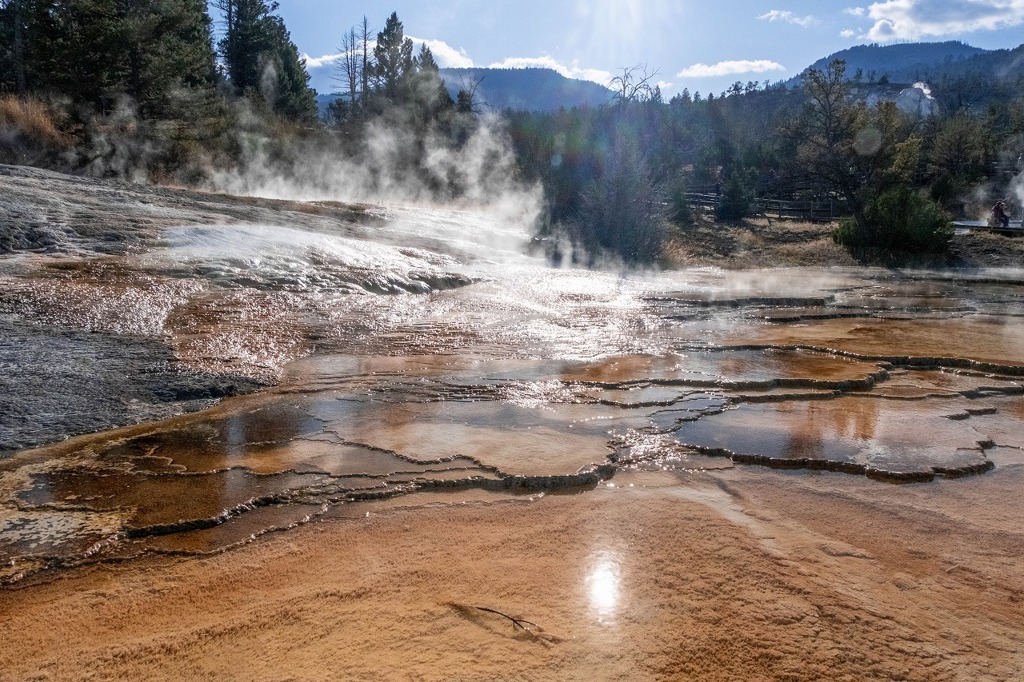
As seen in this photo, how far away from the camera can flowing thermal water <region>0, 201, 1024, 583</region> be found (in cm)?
215

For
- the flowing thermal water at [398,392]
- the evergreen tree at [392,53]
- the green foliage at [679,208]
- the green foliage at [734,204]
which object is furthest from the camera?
the evergreen tree at [392,53]

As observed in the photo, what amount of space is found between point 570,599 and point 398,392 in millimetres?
1874

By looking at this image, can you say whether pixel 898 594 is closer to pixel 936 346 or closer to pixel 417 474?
pixel 417 474

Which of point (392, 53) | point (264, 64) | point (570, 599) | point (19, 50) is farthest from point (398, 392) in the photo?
point (392, 53)

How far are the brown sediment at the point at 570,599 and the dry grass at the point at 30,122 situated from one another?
Answer: 13.0 m

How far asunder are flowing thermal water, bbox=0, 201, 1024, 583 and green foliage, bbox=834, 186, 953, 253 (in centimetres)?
853

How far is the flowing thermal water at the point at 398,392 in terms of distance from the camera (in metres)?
2.15

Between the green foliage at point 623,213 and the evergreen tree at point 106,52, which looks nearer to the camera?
the green foliage at point 623,213

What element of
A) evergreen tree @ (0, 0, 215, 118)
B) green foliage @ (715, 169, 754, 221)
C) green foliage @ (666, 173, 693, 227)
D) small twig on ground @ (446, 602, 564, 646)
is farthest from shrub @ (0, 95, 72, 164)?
green foliage @ (715, 169, 754, 221)

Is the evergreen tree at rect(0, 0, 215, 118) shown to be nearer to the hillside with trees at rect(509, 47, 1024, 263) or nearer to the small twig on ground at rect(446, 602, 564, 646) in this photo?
the hillside with trees at rect(509, 47, 1024, 263)

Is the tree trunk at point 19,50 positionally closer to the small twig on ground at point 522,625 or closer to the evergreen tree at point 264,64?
the evergreen tree at point 264,64

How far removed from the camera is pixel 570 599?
1564 millimetres

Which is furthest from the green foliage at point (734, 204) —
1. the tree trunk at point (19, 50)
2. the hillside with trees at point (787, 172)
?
the tree trunk at point (19, 50)

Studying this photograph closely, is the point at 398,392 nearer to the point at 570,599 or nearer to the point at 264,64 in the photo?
the point at 570,599
